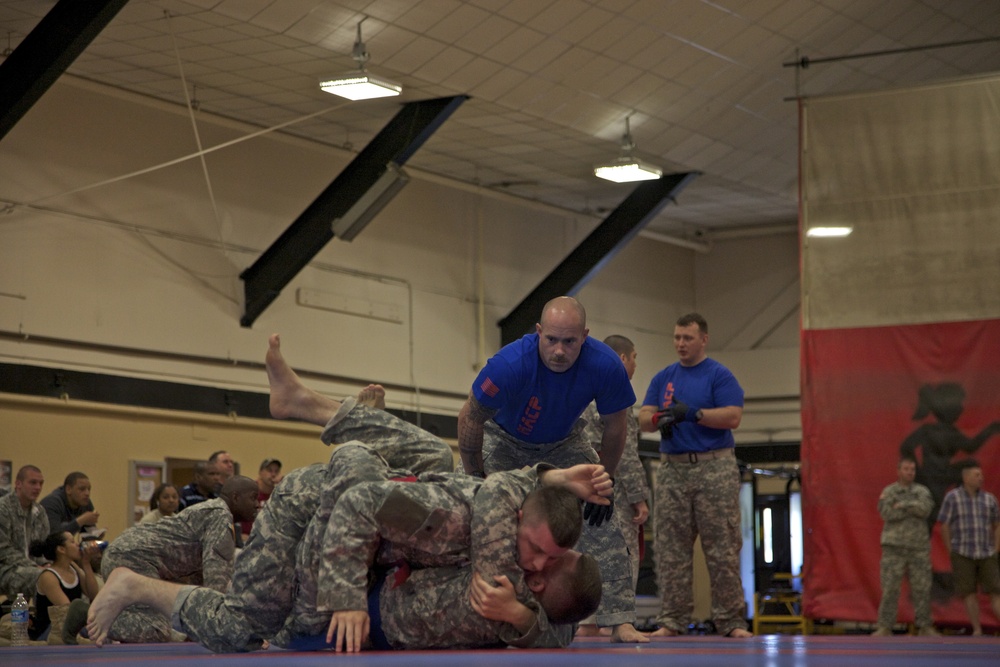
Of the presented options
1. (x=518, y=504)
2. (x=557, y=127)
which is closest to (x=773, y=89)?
(x=557, y=127)

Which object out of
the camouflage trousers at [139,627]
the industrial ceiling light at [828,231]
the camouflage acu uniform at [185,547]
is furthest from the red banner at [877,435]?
the camouflage acu uniform at [185,547]

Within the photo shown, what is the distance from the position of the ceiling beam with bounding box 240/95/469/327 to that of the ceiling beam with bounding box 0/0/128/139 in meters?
3.09

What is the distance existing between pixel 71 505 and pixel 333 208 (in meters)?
3.89

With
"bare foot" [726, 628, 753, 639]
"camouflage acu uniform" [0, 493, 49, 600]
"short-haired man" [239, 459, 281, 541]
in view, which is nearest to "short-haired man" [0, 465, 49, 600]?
"camouflage acu uniform" [0, 493, 49, 600]

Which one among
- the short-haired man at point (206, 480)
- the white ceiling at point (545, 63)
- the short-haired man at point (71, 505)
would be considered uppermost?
the white ceiling at point (545, 63)

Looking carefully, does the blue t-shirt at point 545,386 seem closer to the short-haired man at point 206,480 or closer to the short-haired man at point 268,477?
the short-haired man at point 206,480

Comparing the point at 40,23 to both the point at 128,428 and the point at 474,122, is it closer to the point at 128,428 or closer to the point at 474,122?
the point at 128,428

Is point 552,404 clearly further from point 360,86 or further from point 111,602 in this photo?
point 360,86

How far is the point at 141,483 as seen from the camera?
1115 cm

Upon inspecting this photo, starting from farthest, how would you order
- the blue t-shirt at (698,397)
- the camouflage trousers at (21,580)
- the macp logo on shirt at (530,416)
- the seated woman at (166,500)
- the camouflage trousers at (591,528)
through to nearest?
the seated woman at (166,500) → the camouflage trousers at (21,580) → the blue t-shirt at (698,397) → the camouflage trousers at (591,528) → the macp logo on shirt at (530,416)

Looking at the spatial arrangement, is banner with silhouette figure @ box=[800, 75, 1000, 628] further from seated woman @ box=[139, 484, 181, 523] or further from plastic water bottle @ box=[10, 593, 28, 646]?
plastic water bottle @ box=[10, 593, 28, 646]

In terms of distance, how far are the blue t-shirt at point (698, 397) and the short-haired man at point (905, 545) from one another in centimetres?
247

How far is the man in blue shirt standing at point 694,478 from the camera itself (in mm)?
7098

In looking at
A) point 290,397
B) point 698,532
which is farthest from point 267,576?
point 698,532
